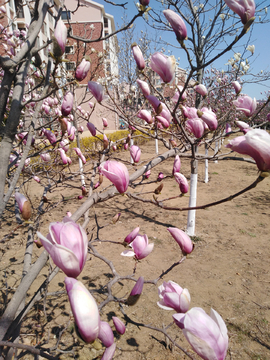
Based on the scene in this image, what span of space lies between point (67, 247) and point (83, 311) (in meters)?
0.14

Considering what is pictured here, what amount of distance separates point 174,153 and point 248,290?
2158 mm

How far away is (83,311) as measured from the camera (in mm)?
474

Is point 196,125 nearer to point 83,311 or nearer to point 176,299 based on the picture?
point 176,299

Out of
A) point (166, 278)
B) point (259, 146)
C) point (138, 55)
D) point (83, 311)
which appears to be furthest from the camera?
point (166, 278)

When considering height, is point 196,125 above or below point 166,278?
above

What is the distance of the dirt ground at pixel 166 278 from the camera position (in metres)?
2.00

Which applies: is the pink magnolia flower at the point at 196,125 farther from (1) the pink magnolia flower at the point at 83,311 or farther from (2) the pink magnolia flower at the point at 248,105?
(1) the pink magnolia flower at the point at 83,311

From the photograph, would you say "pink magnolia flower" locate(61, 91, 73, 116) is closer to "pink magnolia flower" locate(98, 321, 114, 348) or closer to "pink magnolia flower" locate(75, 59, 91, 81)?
"pink magnolia flower" locate(75, 59, 91, 81)

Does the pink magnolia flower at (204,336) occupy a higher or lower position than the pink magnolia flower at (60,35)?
lower

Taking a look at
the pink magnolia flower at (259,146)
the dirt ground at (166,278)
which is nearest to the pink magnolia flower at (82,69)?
the dirt ground at (166,278)

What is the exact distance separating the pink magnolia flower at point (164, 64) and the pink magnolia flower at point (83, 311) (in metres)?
0.99

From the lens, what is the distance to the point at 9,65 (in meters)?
1.04

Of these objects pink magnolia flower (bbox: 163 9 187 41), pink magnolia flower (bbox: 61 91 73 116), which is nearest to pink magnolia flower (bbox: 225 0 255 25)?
pink magnolia flower (bbox: 163 9 187 41)

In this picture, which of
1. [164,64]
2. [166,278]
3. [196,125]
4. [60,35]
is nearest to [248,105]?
[196,125]
